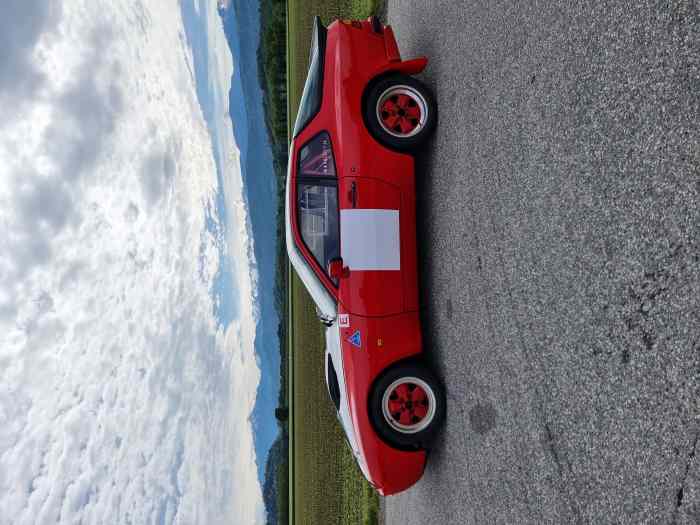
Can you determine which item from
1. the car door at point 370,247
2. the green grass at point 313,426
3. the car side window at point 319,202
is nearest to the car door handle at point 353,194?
the car door at point 370,247

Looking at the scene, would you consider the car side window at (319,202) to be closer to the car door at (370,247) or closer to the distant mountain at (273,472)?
the car door at (370,247)

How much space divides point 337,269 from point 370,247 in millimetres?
377

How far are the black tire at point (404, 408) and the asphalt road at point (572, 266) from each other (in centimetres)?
19

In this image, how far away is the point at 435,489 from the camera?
4434 mm

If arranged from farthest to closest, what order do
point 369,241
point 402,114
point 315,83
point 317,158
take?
point 315,83 < point 317,158 < point 402,114 < point 369,241

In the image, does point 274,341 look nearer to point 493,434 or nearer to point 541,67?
point 493,434

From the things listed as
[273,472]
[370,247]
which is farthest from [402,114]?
[273,472]

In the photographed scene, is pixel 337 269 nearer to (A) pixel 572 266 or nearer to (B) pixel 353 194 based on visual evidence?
(B) pixel 353 194

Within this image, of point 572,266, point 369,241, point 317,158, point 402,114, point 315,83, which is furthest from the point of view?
point 315,83

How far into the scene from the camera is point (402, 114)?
4844 mm

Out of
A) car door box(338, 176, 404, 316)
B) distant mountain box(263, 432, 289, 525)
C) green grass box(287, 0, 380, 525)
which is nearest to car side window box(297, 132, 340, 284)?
car door box(338, 176, 404, 316)

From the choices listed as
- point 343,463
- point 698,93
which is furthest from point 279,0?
point 698,93

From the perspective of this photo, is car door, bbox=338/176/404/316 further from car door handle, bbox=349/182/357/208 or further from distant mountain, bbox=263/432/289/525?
distant mountain, bbox=263/432/289/525

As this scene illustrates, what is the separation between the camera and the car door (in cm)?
442
